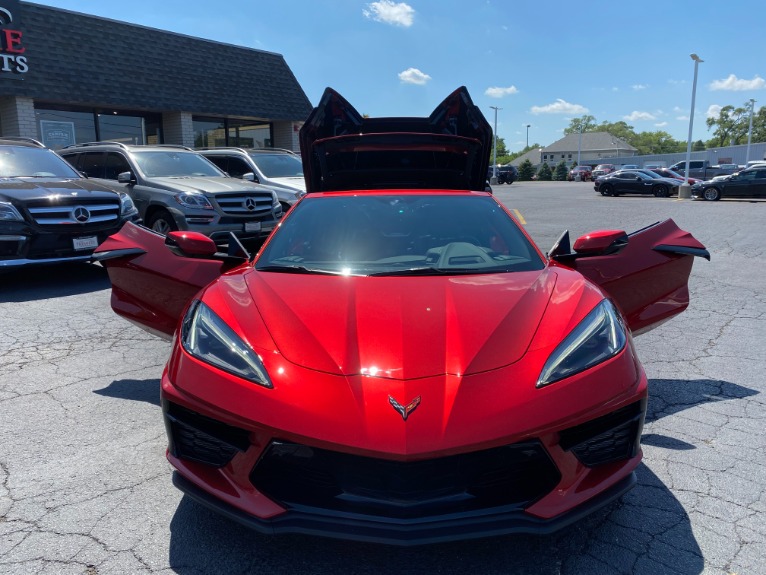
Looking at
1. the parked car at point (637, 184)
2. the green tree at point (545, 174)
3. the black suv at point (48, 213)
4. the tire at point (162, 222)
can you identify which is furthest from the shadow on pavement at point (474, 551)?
the green tree at point (545, 174)

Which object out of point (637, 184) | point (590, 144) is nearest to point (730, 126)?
point (590, 144)

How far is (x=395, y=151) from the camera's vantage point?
4.55 meters

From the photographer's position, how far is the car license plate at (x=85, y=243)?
275 inches

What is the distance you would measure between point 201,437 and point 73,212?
19.6ft

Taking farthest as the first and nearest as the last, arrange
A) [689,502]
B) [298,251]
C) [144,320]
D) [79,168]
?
[79,168], [144,320], [298,251], [689,502]

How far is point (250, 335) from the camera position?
229cm

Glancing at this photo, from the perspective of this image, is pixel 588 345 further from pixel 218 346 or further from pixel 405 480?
pixel 218 346

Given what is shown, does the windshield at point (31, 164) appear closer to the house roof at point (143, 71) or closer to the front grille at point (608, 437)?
the front grille at point (608, 437)

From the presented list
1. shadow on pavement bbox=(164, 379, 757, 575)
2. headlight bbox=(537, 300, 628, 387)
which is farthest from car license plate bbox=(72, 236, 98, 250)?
headlight bbox=(537, 300, 628, 387)

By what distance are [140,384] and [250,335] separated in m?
2.06

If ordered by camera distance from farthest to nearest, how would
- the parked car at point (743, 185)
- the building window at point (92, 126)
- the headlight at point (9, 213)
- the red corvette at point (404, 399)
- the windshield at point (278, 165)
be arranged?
the parked car at point (743, 185), the building window at point (92, 126), the windshield at point (278, 165), the headlight at point (9, 213), the red corvette at point (404, 399)

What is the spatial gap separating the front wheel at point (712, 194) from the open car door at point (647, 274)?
25.4 m

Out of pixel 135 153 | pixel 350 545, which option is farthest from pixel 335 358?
pixel 135 153

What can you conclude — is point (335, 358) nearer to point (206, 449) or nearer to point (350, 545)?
point (206, 449)
